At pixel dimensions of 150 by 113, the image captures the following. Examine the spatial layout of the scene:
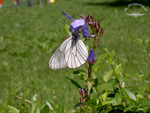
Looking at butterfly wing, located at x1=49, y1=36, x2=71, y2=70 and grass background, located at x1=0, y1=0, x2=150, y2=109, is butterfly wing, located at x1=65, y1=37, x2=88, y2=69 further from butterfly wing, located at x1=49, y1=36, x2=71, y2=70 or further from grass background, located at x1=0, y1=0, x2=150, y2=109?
grass background, located at x1=0, y1=0, x2=150, y2=109

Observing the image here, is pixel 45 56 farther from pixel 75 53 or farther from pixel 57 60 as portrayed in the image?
pixel 75 53

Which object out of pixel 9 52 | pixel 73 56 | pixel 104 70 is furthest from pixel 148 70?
pixel 9 52

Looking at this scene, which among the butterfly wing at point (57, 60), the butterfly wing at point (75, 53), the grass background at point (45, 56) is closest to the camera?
the butterfly wing at point (75, 53)

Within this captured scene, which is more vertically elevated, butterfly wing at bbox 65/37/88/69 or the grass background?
butterfly wing at bbox 65/37/88/69

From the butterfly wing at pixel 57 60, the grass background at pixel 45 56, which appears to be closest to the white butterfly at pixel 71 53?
the butterfly wing at pixel 57 60

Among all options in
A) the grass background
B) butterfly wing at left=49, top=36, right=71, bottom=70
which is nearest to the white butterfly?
butterfly wing at left=49, top=36, right=71, bottom=70

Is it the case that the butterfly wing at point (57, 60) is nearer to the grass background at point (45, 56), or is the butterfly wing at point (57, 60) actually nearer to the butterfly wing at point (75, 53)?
the butterfly wing at point (75, 53)

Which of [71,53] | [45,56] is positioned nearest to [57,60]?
[71,53]

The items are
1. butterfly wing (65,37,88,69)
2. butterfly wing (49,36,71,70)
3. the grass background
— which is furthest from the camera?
the grass background
